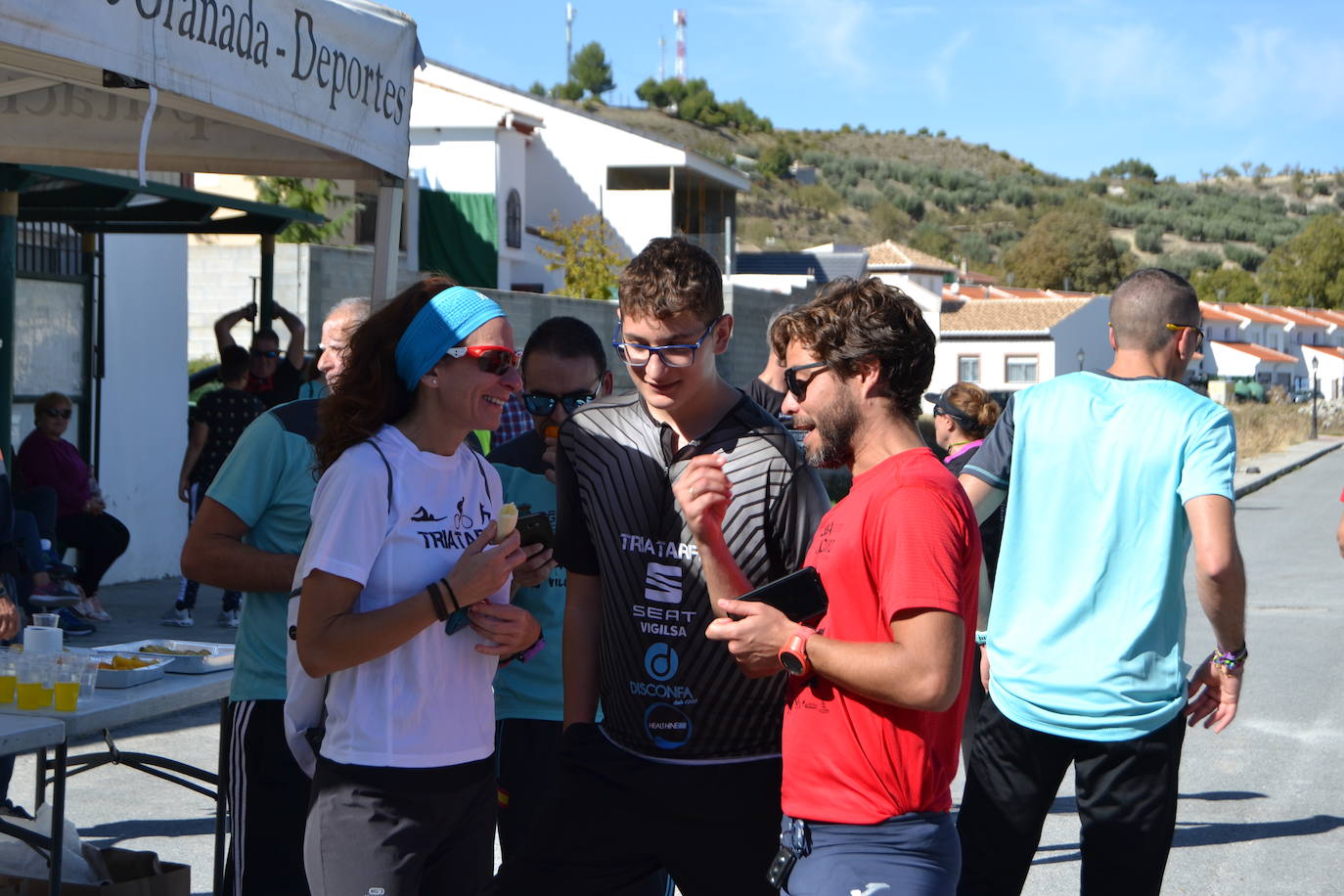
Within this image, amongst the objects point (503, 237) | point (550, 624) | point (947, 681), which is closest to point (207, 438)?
point (550, 624)

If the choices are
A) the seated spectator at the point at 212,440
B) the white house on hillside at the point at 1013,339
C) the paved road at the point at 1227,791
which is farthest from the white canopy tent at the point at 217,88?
the white house on hillside at the point at 1013,339

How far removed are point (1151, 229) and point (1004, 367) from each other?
301 feet

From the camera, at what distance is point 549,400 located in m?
3.97

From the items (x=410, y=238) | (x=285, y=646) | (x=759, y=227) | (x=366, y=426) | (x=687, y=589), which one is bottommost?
(x=285, y=646)

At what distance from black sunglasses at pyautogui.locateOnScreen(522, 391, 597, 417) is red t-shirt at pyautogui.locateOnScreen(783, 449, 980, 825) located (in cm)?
139

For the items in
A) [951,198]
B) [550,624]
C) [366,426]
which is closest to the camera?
[366,426]

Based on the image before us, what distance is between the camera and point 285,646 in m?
3.51

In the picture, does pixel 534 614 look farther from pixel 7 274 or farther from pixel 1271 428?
pixel 1271 428

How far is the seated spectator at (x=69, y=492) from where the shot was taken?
10008 millimetres

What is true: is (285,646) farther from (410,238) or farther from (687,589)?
(410,238)

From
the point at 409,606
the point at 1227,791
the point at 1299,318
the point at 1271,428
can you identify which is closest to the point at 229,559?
the point at 409,606

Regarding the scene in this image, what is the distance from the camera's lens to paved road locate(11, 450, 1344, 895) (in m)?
5.71

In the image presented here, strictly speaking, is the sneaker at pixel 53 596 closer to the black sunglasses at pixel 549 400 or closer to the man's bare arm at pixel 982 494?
the black sunglasses at pixel 549 400

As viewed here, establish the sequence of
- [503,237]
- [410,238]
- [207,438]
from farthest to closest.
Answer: [503,237] < [410,238] < [207,438]
